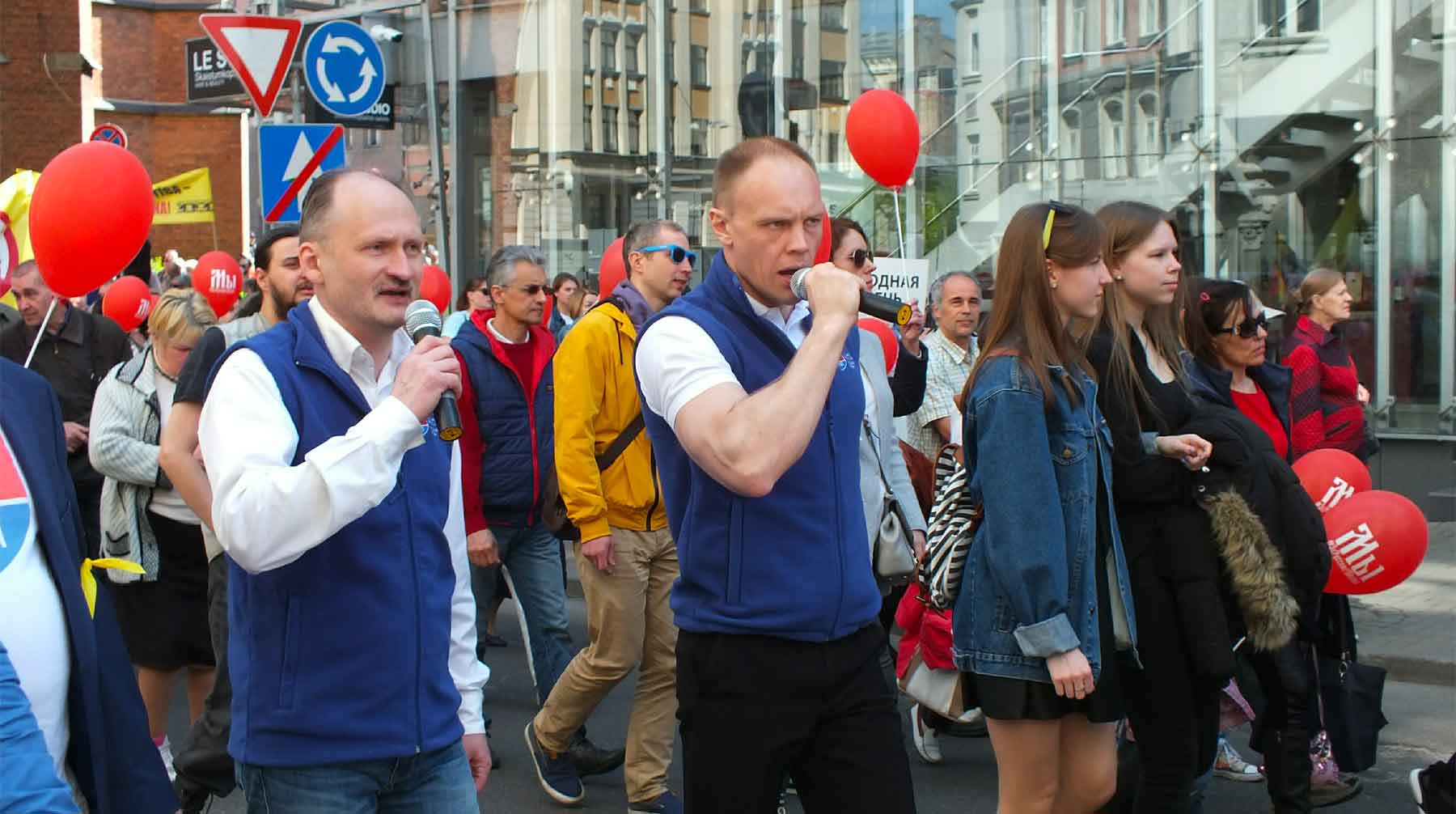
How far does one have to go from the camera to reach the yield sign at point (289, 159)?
9547 mm

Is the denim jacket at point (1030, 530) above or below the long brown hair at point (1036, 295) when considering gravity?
below

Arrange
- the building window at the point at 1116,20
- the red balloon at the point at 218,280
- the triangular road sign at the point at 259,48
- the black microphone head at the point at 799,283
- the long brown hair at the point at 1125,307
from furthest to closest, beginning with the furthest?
the building window at the point at 1116,20 < the red balloon at the point at 218,280 < the triangular road sign at the point at 259,48 < the long brown hair at the point at 1125,307 < the black microphone head at the point at 799,283

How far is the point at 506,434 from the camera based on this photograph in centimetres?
674

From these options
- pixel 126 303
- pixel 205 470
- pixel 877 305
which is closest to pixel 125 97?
pixel 126 303

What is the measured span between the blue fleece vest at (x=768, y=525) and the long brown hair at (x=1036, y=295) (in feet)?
2.12

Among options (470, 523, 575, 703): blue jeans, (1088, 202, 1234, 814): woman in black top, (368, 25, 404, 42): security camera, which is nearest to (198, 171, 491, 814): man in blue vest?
(1088, 202, 1234, 814): woman in black top

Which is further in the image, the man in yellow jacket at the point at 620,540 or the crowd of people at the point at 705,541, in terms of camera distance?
the man in yellow jacket at the point at 620,540

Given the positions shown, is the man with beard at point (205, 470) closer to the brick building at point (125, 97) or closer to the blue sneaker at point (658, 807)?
the blue sneaker at point (658, 807)

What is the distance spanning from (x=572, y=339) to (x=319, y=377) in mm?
2872

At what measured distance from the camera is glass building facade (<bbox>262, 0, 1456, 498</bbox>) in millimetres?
12594

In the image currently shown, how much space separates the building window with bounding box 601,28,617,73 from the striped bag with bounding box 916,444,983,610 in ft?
50.8

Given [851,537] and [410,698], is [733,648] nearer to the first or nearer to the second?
[851,537]

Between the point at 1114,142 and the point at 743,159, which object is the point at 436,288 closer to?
the point at 1114,142

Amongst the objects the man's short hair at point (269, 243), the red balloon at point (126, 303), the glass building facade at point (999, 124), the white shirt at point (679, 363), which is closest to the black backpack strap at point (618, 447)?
Result: the man's short hair at point (269, 243)
